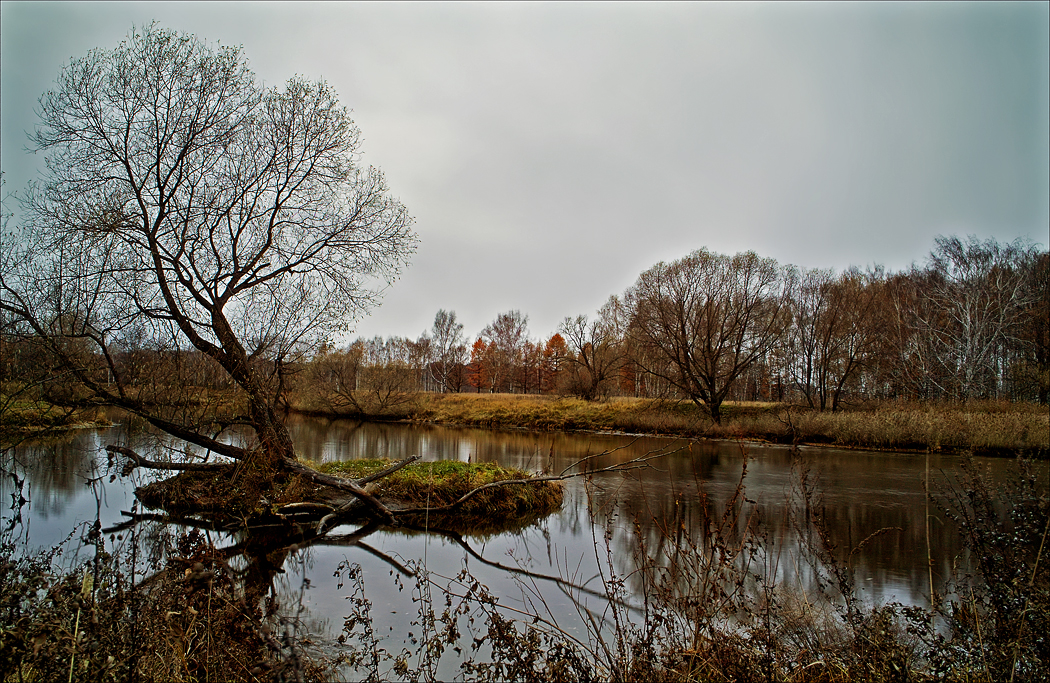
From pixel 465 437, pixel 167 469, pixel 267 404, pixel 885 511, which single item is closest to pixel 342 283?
pixel 267 404

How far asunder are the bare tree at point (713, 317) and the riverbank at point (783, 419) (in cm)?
220

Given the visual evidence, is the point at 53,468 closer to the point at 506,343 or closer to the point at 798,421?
the point at 798,421

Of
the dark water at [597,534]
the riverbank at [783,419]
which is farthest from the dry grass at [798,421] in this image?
the dark water at [597,534]

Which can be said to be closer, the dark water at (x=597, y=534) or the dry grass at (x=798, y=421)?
the dark water at (x=597, y=534)

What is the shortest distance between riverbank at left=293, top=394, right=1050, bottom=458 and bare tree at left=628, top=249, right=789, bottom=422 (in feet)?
7.20

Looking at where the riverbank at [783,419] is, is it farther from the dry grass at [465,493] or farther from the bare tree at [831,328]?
the dry grass at [465,493]

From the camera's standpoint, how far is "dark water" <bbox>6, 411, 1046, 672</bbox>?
6262mm

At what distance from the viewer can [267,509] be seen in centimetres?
1030

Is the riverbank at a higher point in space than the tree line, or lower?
lower

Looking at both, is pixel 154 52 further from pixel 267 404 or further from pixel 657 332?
pixel 657 332

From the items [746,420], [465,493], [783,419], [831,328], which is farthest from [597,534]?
[831,328]

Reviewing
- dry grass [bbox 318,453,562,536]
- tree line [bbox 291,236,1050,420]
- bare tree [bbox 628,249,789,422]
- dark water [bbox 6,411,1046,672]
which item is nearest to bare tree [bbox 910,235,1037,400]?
tree line [bbox 291,236,1050,420]

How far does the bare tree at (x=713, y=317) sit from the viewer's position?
31875 mm

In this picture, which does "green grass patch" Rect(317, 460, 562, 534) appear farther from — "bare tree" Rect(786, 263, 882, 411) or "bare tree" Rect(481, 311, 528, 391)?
"bare tree" Rect(481, 311, 528, 391)
